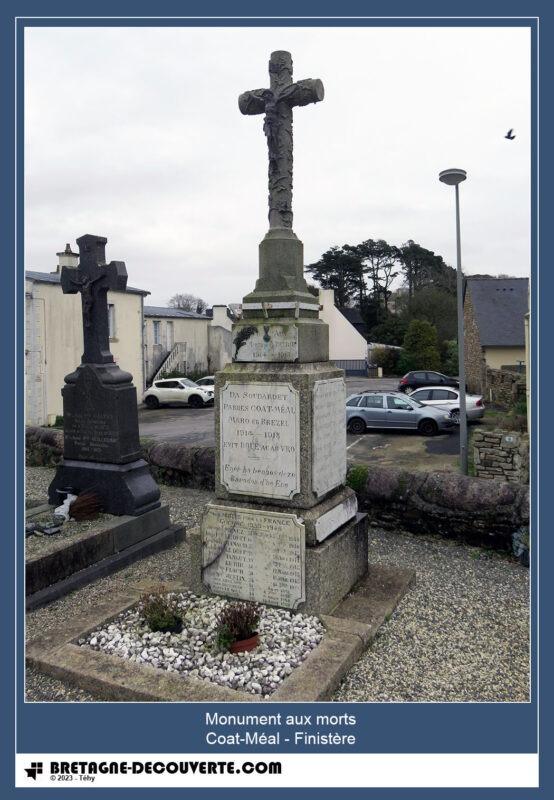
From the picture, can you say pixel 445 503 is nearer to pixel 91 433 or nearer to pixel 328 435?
pixel 328 435

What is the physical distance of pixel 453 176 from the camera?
1105 centimetres

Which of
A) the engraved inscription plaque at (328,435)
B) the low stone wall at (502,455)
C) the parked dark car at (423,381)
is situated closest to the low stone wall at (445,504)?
the engraved inscription plaque at (328,435)

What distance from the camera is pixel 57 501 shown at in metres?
7.67

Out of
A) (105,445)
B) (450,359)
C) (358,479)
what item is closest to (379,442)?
(358,479)

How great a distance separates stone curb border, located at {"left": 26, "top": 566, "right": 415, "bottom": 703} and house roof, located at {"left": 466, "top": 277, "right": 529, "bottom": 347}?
22646 millimetres

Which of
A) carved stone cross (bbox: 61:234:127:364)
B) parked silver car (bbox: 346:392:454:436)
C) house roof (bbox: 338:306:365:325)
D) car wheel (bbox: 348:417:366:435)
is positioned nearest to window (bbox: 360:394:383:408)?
parked silver car (bbox: 346:392:454:436)

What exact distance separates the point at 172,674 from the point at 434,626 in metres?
2.31

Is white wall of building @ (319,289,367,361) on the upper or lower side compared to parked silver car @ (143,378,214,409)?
upper

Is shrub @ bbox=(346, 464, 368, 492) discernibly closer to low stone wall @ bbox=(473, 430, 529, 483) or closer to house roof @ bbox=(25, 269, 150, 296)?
low stone wall @ bbox=(473, 430, 529, 483)

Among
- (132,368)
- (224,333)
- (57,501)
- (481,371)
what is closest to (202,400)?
(132,368)

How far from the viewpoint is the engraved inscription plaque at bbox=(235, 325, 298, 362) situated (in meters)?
5.25

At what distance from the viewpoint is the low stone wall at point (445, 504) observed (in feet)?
22.9
